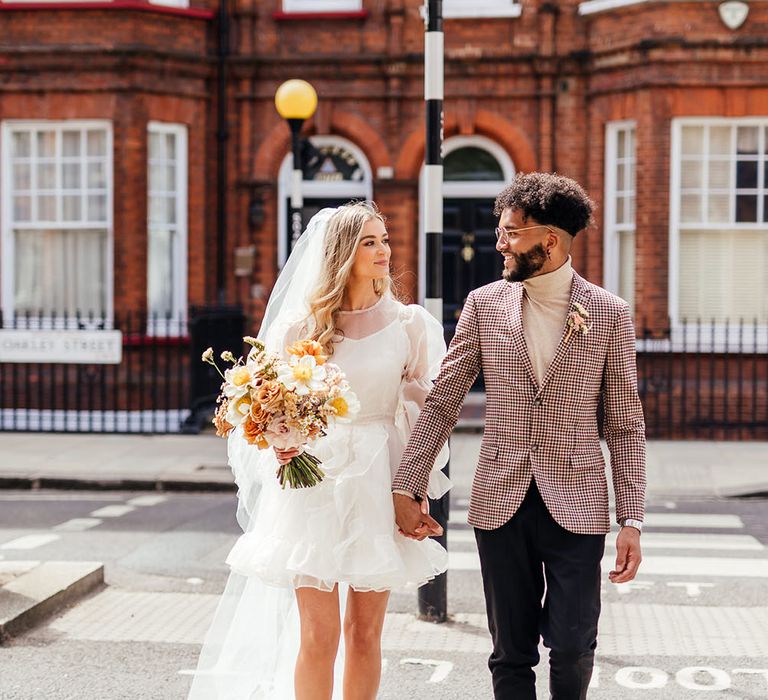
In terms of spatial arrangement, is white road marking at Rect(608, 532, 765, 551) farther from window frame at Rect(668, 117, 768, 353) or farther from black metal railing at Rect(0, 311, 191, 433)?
black metal railing at Rect(0, 311, 191, 433)

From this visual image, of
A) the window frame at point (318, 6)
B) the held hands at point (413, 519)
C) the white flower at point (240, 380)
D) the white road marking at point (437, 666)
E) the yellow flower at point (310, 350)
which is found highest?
the window frame at point (318, 6)

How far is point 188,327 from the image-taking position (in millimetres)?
15578

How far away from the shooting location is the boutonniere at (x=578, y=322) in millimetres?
4203

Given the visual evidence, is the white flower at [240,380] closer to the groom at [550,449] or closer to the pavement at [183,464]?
the groom at [550,449]

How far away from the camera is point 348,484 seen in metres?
4.51

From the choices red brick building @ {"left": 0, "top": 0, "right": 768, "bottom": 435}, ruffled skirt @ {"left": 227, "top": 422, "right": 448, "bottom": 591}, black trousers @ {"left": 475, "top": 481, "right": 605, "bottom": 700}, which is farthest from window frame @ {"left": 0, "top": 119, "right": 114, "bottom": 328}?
black trousers @ {"left": 475, "top": 481, "right": 605, "bottom": 700}

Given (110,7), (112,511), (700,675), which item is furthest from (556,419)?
(110,7)

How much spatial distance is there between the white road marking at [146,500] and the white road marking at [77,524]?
0.91 metres

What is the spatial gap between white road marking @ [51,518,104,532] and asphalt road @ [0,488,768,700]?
15 millimetres

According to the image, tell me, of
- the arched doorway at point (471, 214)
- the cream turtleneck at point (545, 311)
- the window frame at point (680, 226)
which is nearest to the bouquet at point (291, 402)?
the cream turtleneck at point (545, 311)

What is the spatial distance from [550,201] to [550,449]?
79 centimetres

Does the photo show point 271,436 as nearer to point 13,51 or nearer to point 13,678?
point 13,678

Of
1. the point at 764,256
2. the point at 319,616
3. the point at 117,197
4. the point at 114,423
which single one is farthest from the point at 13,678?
the point at 764,256

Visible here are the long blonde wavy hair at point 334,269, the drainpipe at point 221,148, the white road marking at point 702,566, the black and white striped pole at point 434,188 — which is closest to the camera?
the long blonde wavy hair at point 334,269
